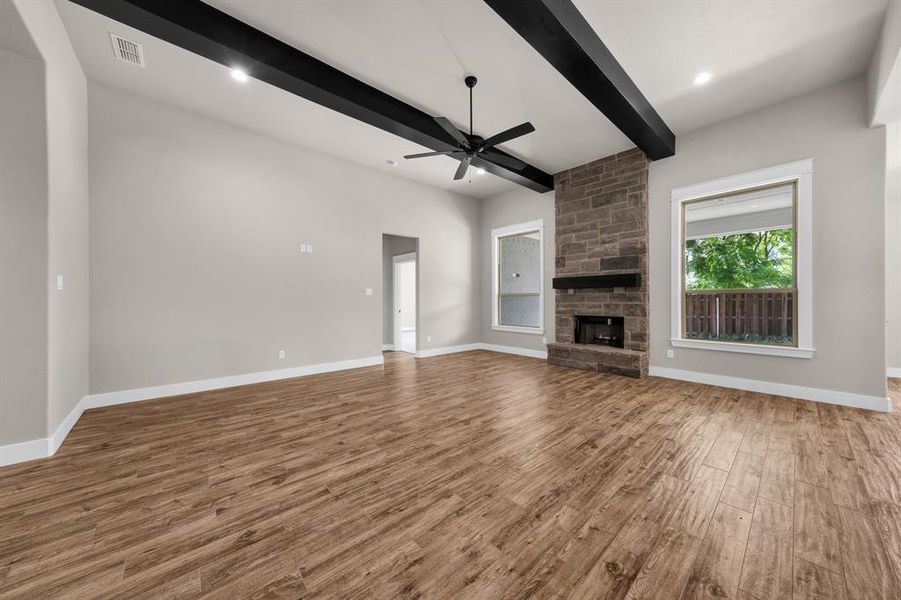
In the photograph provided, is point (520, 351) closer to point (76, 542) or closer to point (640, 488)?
point (640, 488)

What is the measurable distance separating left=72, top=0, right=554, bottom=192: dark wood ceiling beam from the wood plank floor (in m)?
3.04

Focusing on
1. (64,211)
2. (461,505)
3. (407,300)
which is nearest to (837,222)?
(461,505)

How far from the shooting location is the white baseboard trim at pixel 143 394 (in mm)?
2236

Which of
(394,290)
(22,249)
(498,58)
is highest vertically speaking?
(498,58)

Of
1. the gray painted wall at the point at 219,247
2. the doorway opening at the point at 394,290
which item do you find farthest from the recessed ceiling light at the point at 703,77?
the doorway opening at the point at 394,290

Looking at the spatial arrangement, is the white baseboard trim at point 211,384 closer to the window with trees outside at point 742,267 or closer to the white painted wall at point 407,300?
the white painted wall at point 407,300

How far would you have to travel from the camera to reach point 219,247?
4.08 m

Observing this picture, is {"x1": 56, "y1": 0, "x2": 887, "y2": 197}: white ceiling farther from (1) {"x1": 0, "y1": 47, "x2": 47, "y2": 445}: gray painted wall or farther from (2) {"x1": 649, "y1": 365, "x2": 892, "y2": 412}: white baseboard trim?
(2) {"x1": 649, "y1": 365, "x2": 892, "y2": 412}: white baseboard trim

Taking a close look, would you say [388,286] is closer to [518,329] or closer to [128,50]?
[518,329]

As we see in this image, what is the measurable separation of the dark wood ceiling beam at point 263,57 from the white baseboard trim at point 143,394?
2.97 meters

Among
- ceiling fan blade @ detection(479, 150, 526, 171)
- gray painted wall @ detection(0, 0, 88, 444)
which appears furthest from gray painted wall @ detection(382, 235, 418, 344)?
gray painted wall @ detection(0, 0, 88, 444)

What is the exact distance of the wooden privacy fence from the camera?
384 cm

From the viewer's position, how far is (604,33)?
2.72 metres

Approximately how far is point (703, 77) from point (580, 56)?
5.43ft
